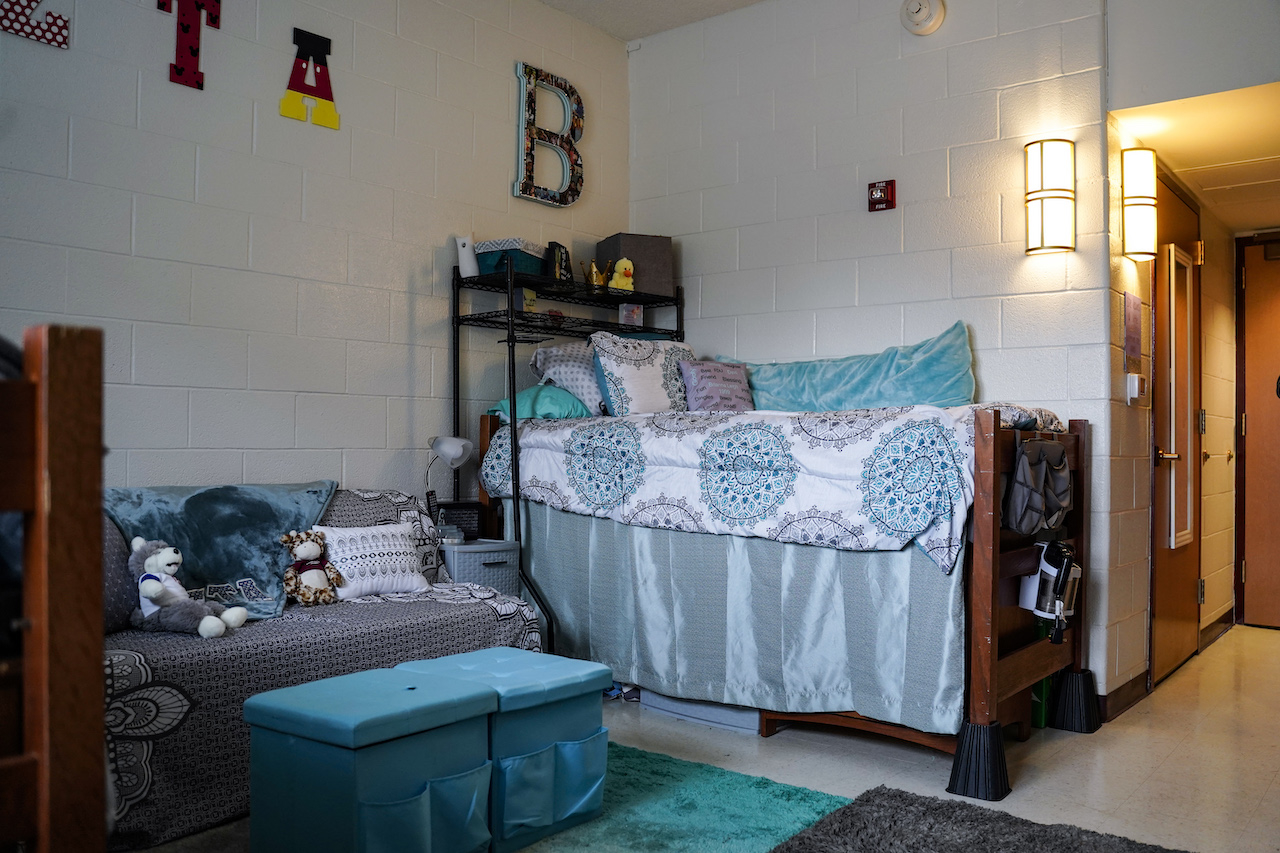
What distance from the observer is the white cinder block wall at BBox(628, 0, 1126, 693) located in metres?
3.12

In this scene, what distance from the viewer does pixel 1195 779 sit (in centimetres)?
247

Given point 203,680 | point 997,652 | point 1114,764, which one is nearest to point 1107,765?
point 1114,764

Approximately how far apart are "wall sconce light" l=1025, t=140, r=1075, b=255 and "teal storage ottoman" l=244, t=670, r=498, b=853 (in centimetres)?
231

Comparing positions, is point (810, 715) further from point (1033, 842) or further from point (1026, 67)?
point (1026, 67)

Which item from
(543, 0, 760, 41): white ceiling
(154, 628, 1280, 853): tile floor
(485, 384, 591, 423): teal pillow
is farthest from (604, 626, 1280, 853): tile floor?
(543, 0, 760, 41): white ceiling

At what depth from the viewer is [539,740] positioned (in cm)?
201

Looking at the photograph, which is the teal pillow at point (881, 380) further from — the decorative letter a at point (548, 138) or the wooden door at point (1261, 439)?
the wooden door at point (1261, 439)

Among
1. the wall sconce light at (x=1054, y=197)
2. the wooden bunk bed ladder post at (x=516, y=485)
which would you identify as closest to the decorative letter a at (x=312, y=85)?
the wooden bunk bed ladder post at (x=516, y=485)

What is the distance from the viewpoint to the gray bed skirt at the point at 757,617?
2.48 meters

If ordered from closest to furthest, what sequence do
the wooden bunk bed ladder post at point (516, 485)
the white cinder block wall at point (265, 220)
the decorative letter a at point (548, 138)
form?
1. the white cinder block wall at point (265, 220)
2. the wooden bunk bed ladder post at point (516, 485)
3. the decorative letter a at point (548, 138)

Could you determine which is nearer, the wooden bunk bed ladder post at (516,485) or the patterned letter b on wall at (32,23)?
the patterned letter b on wall at (32,23)

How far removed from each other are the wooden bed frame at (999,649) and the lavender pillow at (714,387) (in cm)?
114

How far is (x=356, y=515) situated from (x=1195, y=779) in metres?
2.42

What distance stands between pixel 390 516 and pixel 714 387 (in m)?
1.27
